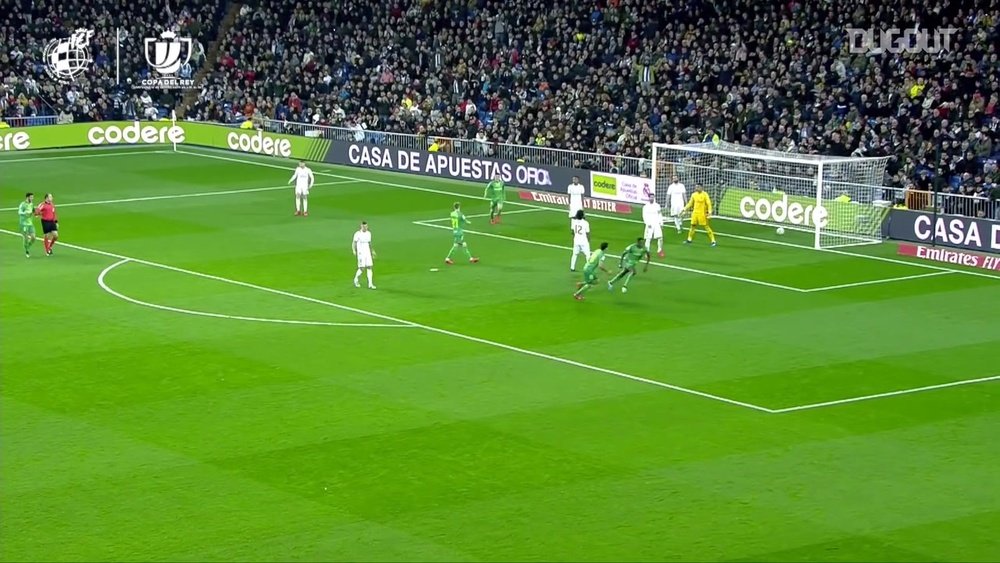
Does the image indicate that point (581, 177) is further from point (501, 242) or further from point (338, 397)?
point (338, 397)

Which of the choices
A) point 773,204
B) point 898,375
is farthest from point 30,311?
point 773,204

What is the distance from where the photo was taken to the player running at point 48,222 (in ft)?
140

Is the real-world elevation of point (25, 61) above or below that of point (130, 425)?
above

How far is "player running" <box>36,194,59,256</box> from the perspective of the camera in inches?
1682

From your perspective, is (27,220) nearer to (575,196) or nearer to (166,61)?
(575,196)

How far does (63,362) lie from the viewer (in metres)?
→ 30.9

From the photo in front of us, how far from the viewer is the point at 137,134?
7050 cm

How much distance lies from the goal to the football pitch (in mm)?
1732

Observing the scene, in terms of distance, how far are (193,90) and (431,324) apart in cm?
4475

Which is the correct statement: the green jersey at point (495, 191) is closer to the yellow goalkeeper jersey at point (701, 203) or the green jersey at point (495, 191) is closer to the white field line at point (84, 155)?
the yellow goalkeeper jersey at point (701, 203)

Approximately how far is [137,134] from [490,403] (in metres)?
46.3

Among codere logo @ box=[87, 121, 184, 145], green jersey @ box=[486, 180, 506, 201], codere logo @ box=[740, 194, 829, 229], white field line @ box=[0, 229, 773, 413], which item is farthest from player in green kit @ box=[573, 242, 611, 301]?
codere logo @ box=[87, 121, 184, 145]

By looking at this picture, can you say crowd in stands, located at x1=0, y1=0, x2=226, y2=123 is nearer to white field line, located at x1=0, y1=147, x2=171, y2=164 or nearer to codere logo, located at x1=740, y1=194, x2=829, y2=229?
white field line, located at x1=0, y1=147, x2=171, y2=164

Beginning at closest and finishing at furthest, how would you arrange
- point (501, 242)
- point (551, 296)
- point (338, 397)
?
point (338, 397) → point (551, 296) → point (501, 242)
